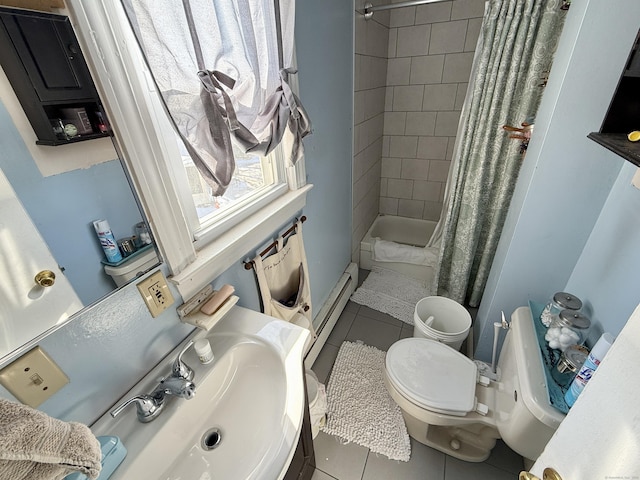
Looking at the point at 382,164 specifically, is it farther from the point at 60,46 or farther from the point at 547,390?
the point at 60,46

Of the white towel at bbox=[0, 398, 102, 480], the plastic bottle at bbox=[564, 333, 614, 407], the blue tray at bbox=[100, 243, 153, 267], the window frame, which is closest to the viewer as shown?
the white towel at bbox=[0, 398, 102, 480]

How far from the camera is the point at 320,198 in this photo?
158 centimetres

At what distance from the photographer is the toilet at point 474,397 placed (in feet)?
3.14

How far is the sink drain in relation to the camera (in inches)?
31.0

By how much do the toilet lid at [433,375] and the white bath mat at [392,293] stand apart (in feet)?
2.26

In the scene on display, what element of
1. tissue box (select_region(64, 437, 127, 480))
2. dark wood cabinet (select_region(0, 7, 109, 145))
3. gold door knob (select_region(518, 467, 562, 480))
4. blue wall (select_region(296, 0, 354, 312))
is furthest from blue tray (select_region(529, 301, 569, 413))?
dark wood cabinet (select_region(0, 7, 109, 145))

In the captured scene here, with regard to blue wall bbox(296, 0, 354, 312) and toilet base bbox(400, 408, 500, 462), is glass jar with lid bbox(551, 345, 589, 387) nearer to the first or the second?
toilet base bbox(400, 408, 500, 462)

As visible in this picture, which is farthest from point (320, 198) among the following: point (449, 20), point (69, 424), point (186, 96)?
point (449, 20)

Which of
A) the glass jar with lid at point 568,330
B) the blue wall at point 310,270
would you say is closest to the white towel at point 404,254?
the blue wall at point 310,270

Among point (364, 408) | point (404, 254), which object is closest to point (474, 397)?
point (364, 408)

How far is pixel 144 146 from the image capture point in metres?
0.65

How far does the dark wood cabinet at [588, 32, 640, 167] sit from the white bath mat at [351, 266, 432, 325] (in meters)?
1.56

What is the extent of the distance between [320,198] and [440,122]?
1498mm

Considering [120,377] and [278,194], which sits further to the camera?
[278,194]
